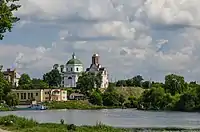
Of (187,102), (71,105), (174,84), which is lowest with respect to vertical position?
(187,102)

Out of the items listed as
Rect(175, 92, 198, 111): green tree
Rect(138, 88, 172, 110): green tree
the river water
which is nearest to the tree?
the river water

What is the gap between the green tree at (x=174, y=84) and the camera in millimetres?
192625

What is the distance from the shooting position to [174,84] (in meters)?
195

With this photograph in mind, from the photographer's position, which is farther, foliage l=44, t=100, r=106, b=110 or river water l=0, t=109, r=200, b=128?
foliage l=44, t=100, r=106, b=110

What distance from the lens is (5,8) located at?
36.2 metres

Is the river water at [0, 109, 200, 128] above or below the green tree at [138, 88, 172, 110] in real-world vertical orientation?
below

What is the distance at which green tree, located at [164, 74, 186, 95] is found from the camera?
192625mm

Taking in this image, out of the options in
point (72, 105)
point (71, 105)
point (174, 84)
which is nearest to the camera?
point (174, 84)

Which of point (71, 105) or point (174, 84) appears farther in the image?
point (71, 105)

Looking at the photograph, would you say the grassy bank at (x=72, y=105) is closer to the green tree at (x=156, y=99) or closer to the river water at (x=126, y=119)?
→ the green tree at (x=156, y=99)

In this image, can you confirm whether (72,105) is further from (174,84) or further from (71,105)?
(174,84)

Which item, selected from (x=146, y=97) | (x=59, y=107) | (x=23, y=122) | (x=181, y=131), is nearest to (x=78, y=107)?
(x=59, y=107)

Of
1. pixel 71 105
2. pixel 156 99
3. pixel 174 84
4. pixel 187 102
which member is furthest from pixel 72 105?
pixel 187 102

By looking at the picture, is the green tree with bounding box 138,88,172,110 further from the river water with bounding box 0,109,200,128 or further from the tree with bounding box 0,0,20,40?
the tree with bounding box 0,0,20,40
